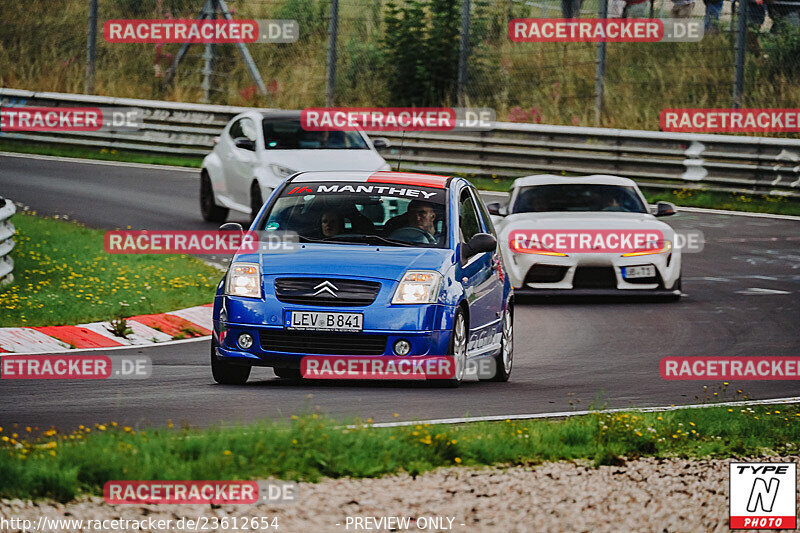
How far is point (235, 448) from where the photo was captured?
7566 millimetres

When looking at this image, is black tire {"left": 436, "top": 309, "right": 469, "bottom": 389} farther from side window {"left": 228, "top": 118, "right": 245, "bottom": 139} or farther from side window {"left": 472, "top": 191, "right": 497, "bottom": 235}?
side window {"left": 228, "top": 118, "right": 245, "bottom": 139}

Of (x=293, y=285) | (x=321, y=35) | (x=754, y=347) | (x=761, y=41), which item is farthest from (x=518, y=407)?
(x=321, y=35)

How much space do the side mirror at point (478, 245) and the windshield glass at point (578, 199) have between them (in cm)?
578

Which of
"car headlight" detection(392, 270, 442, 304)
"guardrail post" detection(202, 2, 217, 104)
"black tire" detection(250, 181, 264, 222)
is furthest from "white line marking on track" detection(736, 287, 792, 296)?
"guardrail post" detection(202, 2, 217, 104)

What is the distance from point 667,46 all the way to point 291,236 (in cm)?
2196

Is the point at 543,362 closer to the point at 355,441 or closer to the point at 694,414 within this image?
the point at 694,414

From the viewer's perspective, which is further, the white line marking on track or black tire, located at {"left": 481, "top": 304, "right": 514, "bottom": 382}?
the white line marking on track
